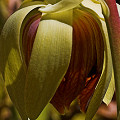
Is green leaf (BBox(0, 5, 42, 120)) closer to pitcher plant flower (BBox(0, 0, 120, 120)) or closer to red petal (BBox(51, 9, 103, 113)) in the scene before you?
pitcher plant flower (BBox(0, 0, 120, 120))

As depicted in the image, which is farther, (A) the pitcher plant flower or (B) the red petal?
(B) the red petal

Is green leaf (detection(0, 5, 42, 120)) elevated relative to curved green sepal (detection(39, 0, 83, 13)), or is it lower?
lower

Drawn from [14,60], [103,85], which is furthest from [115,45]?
[14,60]

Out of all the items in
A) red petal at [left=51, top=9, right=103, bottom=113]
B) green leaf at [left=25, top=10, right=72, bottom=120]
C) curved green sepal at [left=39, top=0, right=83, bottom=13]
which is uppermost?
curved green sepal at [left=39, top=0, right=83, bottom=13]

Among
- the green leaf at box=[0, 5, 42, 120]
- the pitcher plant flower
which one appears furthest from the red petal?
the green leaf at box=[0, 5, 42, 120]

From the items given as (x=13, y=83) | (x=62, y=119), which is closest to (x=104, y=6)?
(x=13, y=83)

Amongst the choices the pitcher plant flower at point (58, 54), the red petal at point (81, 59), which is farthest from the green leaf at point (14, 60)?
the red petal at point (81, 59)

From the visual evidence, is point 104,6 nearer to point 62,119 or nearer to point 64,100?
point 64,100

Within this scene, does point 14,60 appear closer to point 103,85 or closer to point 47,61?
point 47,61
